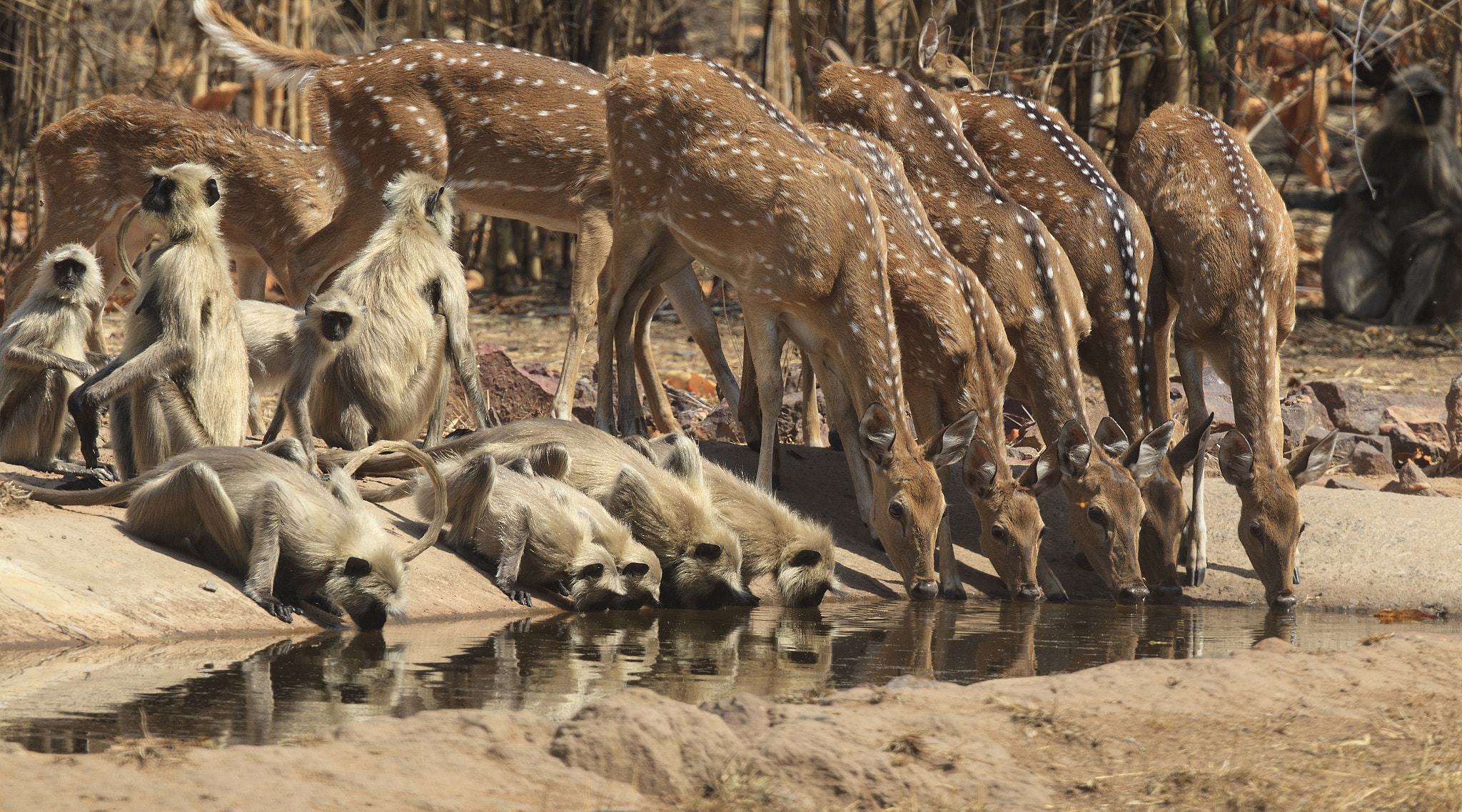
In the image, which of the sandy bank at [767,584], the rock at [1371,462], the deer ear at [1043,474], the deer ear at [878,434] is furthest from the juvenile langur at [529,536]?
the rock at [1371,462]

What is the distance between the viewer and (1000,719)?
4148 mm

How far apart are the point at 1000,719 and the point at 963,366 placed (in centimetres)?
401

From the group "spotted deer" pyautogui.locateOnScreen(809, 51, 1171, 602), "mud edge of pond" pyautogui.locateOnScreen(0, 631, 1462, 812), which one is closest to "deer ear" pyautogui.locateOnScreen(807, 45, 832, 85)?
"spotted deer" pyautogui.locateOnScreen(809, 51, 1171, 602)

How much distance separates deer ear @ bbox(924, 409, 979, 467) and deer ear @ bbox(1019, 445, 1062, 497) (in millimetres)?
421

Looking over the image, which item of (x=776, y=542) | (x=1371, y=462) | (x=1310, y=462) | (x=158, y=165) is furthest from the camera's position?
(x=1371, y=462)

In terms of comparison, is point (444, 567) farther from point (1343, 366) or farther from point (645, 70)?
point (1343, 366)

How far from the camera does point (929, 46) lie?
11.2 metres

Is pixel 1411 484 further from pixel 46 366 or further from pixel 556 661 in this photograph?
pixel 46 366

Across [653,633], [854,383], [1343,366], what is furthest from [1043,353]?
[1343,366]

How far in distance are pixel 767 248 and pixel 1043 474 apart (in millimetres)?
1903

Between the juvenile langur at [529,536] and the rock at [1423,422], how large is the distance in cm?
734

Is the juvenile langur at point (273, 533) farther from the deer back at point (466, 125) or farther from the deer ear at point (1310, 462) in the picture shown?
→ the deer ear at point (1310, 462)

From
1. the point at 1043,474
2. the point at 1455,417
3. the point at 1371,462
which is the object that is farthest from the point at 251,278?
the point at 1455,417

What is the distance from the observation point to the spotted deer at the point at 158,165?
33.4ft
